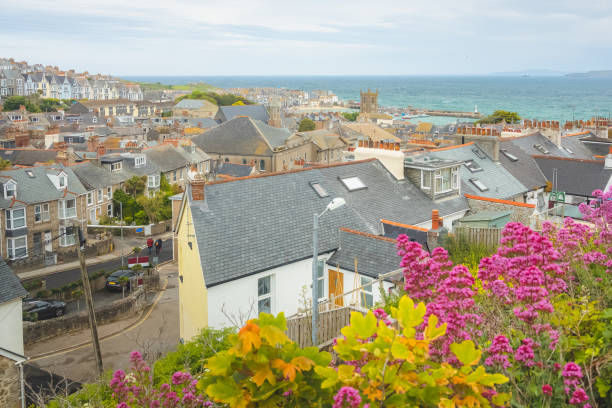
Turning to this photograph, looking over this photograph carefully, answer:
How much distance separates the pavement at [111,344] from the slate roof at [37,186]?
57.2 ft

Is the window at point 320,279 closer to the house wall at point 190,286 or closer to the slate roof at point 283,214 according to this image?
the slate roof at point 283,214

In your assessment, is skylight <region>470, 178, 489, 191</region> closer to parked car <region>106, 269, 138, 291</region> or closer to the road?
parked car <region>106, 269, 138, 291</region>

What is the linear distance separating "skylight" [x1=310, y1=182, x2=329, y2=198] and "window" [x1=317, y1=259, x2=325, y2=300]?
3508 millimetres

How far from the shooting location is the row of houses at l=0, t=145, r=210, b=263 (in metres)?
40.3

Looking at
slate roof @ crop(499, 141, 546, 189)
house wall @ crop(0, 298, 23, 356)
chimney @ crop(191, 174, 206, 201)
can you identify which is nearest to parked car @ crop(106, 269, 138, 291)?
house wall @ crop(0, 298, 23, 356)

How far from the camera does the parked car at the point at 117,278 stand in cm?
3481

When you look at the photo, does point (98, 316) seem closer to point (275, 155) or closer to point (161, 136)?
point (275, 155)

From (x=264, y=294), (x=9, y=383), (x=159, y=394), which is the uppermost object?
(x=159, y=394)

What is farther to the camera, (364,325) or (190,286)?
(190,286)

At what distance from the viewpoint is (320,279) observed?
65.3 feet

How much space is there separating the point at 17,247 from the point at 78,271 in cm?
525

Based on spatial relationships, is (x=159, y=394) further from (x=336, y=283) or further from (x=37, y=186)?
(x=37, y=186)

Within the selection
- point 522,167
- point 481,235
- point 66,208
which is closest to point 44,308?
point 66,208

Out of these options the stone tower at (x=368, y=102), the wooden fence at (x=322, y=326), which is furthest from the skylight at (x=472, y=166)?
the stone tower at (x=368, y=102)
